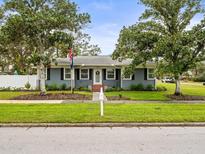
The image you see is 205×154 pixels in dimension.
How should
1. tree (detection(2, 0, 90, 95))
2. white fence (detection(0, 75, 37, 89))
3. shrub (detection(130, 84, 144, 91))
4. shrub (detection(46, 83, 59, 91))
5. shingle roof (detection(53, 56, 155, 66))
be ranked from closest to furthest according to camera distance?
tree (detection(2, 0, 90, 95)) < shrub (detection(46, 83, 59, 91)) < shrub (detection(130, 84, 144, 91)) < shingle roof (detection(53, 56, 155, 66)) < white fence (detection(0, 75, 37, 89))

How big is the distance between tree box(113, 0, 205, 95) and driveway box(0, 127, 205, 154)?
12.3 metres

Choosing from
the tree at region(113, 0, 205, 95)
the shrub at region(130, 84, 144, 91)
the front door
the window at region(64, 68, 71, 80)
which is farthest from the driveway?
the front door

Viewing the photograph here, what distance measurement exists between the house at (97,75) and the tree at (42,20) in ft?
26.6

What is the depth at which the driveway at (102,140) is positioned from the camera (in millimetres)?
7305

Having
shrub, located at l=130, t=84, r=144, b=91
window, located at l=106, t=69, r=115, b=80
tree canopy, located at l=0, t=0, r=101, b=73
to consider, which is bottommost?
shrub, located at l=130, t=84, r=144, b=91

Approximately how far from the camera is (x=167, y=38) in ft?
73.2

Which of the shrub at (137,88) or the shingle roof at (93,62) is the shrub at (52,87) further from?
the shrub at (137,88)

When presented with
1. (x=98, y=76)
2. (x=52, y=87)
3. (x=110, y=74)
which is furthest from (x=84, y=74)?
(x=52, y=87)

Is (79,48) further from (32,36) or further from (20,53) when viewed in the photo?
(32,36)

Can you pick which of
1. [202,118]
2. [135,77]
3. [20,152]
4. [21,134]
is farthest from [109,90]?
[20,152]

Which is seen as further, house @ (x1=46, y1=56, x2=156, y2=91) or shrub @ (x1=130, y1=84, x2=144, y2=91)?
house @ (x1=46, y1=56, x2=156, y2=91)

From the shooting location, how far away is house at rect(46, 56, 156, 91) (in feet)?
106

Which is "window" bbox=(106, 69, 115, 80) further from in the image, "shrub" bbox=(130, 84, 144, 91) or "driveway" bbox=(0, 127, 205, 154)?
"driveway" bbox=(0, 127, 205, 154)

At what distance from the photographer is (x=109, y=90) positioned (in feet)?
100
